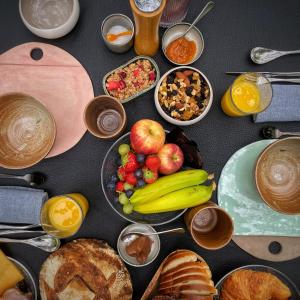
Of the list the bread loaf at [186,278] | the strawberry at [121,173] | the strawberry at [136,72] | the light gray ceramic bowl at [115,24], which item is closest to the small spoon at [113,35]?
the light gray ceramic bowl at [115,24]

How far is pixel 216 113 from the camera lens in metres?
0.91

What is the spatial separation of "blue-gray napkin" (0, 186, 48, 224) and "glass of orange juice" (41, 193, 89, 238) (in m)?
0.04

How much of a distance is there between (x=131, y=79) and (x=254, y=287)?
0.67 meters

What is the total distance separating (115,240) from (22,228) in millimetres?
260

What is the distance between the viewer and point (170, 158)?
2.56ft

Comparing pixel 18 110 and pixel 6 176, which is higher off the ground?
pixel 18 110

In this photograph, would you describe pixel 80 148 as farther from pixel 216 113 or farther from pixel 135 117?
pixel 216 113

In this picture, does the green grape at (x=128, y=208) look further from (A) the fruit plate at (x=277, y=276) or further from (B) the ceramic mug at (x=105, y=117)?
(A) the fruit plate at (x=277, y=276)

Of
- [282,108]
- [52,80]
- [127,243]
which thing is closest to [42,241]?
[127,243]

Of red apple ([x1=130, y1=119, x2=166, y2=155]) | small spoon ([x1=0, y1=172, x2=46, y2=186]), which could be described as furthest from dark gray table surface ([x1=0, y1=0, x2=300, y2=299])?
red apple ([x1=130, y1=119, x2=166, y2=155])

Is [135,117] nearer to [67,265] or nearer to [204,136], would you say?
[204,136]

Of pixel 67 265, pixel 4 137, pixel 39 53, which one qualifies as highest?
pixel 39 53

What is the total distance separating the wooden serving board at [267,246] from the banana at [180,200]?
0.67ft

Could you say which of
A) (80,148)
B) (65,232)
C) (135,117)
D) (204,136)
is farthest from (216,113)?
(65,232)
